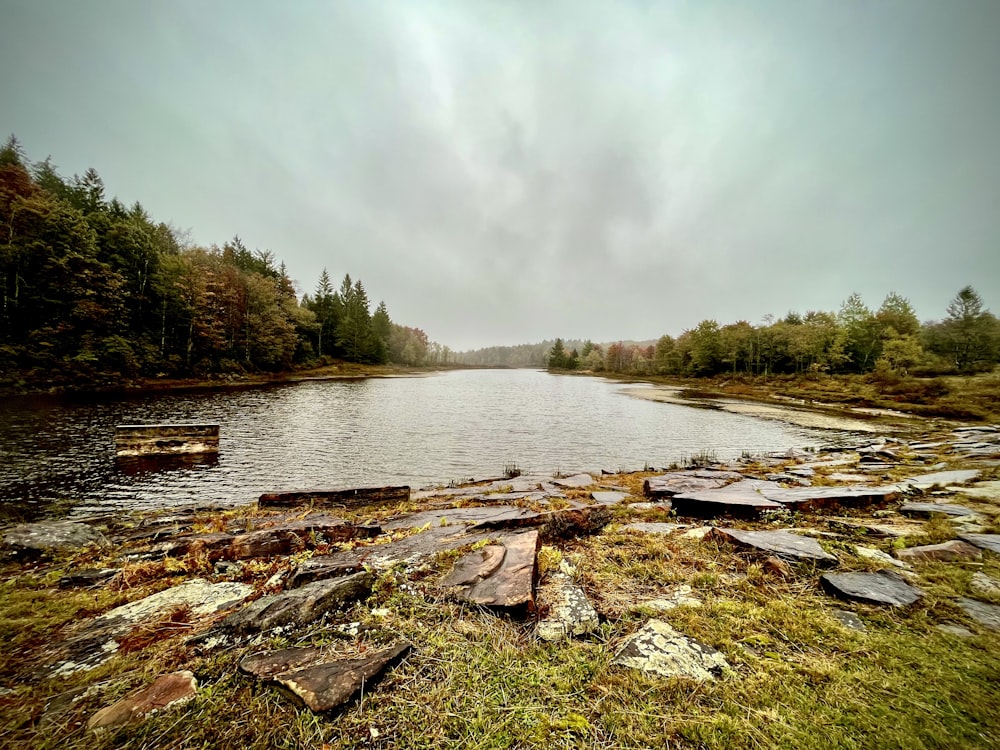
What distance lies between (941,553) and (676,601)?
3295mm

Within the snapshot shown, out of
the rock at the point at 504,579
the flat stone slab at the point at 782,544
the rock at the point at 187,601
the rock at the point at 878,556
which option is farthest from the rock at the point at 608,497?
the rock at the point at 187,601

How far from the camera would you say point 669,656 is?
2.45 metres

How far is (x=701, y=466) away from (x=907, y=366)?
63479 mm

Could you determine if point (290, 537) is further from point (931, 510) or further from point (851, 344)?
point (851, 344)

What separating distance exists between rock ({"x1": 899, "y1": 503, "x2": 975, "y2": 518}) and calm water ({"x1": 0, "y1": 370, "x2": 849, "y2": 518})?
8.20m

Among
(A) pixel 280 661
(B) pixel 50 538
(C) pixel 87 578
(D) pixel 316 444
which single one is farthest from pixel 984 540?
(D) pixel 316 444

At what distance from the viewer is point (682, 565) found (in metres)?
3.92

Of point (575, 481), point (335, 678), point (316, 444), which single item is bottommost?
point (316, 444)

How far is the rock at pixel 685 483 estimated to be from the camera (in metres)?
8.09

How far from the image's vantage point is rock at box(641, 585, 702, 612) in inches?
120

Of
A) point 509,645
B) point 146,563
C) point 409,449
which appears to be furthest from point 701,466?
point 146,563

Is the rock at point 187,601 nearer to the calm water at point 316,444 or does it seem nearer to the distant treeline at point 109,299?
the calm water at point 316,444

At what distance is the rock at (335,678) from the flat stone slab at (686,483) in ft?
23.4

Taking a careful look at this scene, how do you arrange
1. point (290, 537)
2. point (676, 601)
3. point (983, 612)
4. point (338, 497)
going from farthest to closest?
point (338, 497), point (290, 537), point (676, 601), point (983, 612)
